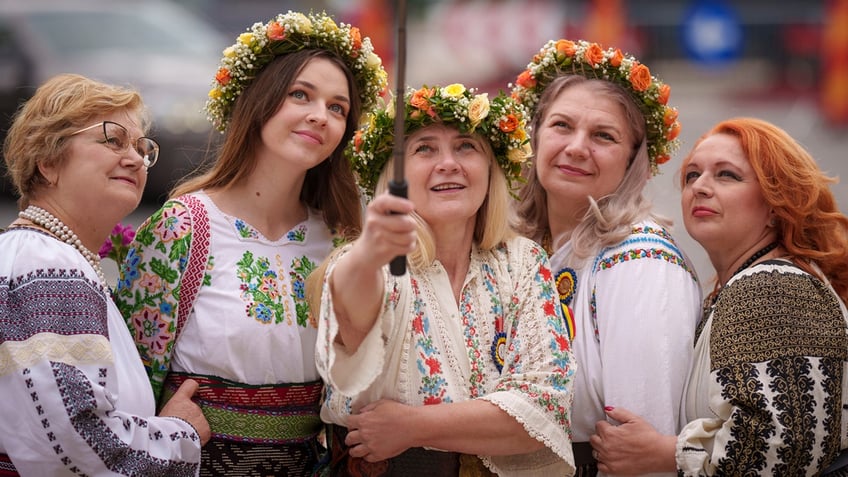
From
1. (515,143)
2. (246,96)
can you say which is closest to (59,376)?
(246,96)

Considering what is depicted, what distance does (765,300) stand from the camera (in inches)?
127

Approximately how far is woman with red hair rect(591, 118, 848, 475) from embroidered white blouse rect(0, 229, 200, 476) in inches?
56.2

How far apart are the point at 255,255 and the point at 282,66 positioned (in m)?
0.62

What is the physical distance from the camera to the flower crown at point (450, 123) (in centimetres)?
325

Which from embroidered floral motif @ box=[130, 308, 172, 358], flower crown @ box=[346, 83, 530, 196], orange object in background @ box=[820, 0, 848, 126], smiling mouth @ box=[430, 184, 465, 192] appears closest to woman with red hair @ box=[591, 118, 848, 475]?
flower crown @ box=[346, 83, 530, 196]

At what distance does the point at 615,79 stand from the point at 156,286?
5.67 ft

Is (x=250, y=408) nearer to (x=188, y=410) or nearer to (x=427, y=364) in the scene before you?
(x=188, y=410)

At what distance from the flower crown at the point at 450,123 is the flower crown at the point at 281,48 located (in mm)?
360

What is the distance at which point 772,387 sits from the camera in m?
3.10

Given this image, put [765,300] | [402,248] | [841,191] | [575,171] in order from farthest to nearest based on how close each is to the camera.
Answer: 1. [841,191]
2. [575,171]
3. [765,300]
4. [402,248]

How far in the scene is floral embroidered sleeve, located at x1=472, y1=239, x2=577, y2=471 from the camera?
310cm

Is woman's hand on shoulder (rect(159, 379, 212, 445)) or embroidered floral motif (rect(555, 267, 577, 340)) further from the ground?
embroidered floral motif (rect(555, 267, 577, 340))

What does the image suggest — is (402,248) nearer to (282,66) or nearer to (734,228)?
(282,66)

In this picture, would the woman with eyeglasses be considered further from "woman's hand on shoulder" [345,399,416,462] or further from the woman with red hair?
the woman with red hair
